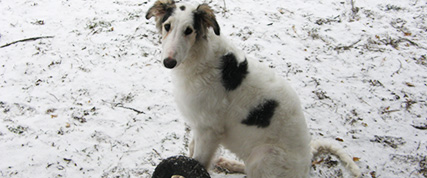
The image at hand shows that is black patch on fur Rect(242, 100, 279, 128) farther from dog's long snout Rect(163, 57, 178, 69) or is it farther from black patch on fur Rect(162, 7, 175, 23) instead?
black patch on fur Rect(162, 7, 175, 23)

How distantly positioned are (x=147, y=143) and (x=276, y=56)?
2806 millimetres

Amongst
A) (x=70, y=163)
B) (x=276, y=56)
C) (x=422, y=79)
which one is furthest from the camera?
(x=276, y=56)

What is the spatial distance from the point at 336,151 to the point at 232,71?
5.29 ft

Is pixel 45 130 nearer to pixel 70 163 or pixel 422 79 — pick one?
pixel 70 163

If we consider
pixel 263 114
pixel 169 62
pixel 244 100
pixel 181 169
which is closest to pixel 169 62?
pixel 169 62

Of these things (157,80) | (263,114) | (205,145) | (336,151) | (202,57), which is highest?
(202,57)

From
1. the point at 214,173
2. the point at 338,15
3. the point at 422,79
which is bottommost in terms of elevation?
the point at 214,173

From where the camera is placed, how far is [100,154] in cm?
369

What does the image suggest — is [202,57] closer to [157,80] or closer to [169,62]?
[169,62]

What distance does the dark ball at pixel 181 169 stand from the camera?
3.00 metres

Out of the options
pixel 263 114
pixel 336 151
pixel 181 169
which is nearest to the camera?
pixel 263 114

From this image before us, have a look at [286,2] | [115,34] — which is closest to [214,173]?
[115,34]

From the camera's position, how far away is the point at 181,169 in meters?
3.05

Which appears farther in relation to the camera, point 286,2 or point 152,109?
point 286,2
